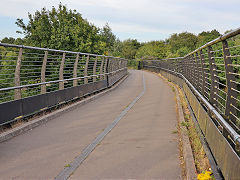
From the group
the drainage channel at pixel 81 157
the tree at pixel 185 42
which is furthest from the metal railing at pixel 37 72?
the tree at pixel 185 42

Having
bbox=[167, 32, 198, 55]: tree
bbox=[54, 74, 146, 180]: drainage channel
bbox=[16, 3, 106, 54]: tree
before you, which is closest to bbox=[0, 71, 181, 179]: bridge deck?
bbox=[54, 74, 146, 180]: drainage channel

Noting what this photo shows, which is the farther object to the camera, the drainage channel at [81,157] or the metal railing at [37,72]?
the metal railing at [37,72]

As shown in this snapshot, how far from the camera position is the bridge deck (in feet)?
13.5

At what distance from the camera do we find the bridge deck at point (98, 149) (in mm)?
4105

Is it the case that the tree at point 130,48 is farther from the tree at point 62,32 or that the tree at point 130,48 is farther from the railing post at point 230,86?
the railing post at point 230,86

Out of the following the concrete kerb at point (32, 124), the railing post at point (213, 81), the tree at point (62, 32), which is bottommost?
the concrete kerb at point (32, 124)

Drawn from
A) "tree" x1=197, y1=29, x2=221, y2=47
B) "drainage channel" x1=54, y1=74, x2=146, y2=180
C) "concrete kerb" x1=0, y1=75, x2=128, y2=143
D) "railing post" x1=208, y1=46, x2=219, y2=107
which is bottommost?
"drainage channel" x1=54, y1=74, x2=146, y2=180

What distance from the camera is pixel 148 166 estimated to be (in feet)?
14.1

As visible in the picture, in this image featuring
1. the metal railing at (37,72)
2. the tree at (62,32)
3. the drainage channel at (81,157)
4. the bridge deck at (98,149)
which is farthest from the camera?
the tree at (62,32)

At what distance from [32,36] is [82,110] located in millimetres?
17967

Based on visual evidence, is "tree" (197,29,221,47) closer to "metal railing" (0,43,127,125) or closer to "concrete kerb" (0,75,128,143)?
"metal railing" (0,43,127,125)

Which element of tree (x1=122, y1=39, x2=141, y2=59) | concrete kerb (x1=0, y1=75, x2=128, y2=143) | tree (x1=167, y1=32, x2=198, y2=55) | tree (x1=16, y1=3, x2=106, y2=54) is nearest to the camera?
concrete kerb (x1=0, y1=75, x2=128, y2=143)

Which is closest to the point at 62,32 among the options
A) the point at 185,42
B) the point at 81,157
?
the point at 81,157

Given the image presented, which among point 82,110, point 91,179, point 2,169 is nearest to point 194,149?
point 91,179
